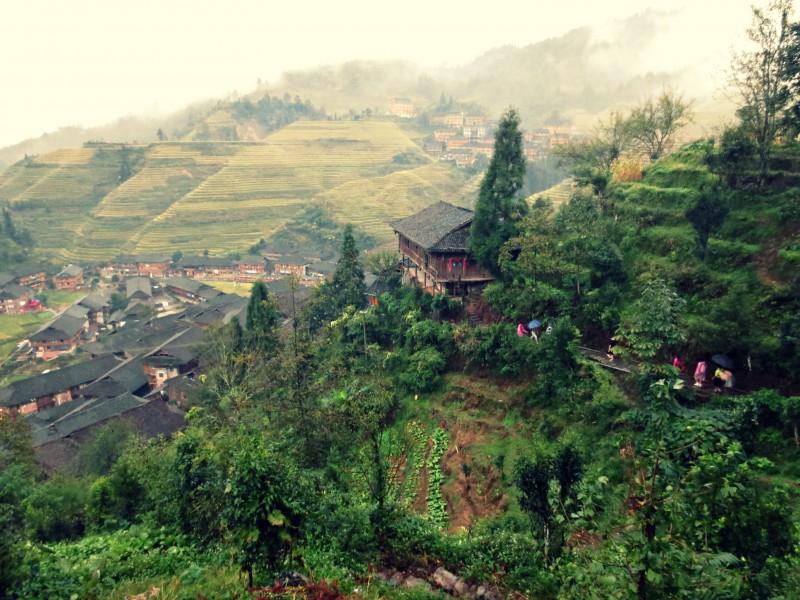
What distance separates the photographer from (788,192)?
1574 cm

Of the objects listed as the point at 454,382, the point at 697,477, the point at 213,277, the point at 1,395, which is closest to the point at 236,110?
the point at 213,277

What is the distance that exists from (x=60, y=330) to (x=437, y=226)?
33.7 m

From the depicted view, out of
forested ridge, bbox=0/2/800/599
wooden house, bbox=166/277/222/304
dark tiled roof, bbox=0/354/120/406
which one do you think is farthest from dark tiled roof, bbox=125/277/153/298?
forested ridge, bbox=0/2/800/599

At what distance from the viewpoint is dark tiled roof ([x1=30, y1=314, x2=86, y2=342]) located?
39.9m

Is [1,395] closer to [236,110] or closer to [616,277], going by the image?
[616,277]

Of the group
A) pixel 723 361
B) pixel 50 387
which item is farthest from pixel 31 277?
pixel 723 361

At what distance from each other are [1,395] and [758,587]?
1451 inches

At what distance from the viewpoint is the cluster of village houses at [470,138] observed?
10338 cm

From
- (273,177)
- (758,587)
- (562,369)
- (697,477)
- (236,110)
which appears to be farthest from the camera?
(236,110)

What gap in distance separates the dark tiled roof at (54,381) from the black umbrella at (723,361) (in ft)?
114

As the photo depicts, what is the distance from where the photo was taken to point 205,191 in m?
78.6

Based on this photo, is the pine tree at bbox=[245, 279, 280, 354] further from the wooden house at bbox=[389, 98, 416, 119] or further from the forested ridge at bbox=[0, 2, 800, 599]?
the wooden house at bbox=[389, 98, 416, 119]

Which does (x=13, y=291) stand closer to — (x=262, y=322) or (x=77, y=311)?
→ (x=77, y=311)

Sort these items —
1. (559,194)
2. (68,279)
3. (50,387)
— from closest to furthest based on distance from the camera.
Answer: (50,387), (559,194), (68,279)
